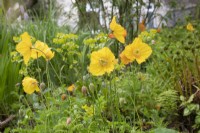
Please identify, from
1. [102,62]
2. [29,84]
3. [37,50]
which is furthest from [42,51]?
[102,62]

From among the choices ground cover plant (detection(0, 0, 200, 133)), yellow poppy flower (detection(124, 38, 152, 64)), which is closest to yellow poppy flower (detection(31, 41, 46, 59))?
ground cover plant (detection(0, 0, 200, 133))

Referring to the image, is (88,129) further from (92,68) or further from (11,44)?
(11,44)

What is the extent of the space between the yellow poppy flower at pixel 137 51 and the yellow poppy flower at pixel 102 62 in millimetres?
90

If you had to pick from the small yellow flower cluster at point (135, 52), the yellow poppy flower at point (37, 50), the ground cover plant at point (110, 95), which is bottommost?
the ground cover plant at point (110, 95)

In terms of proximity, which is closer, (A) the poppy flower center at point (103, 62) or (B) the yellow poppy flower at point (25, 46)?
(A) the poppy flower center at point (103, 62)

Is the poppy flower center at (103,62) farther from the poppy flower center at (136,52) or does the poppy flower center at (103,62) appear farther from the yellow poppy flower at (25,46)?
the yellow poppy flower at (25,46)

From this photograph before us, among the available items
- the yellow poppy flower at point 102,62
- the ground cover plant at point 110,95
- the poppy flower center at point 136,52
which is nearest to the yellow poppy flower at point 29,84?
the ground cover plant at point 110,95

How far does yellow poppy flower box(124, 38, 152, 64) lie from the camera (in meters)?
1.62

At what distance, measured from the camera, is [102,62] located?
154 centimetres

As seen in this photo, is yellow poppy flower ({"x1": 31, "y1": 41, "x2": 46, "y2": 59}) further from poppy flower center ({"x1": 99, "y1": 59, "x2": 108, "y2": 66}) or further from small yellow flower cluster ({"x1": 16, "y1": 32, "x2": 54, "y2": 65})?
poppy flower center ({"x1": 99, "y1": 59, "x2": 108, "y2": 66})

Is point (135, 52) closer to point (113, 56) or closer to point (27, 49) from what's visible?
point (113, 56)

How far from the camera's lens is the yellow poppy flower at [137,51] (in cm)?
162

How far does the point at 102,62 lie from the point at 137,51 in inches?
7.1

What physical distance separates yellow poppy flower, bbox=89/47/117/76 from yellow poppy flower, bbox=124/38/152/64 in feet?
0.29
